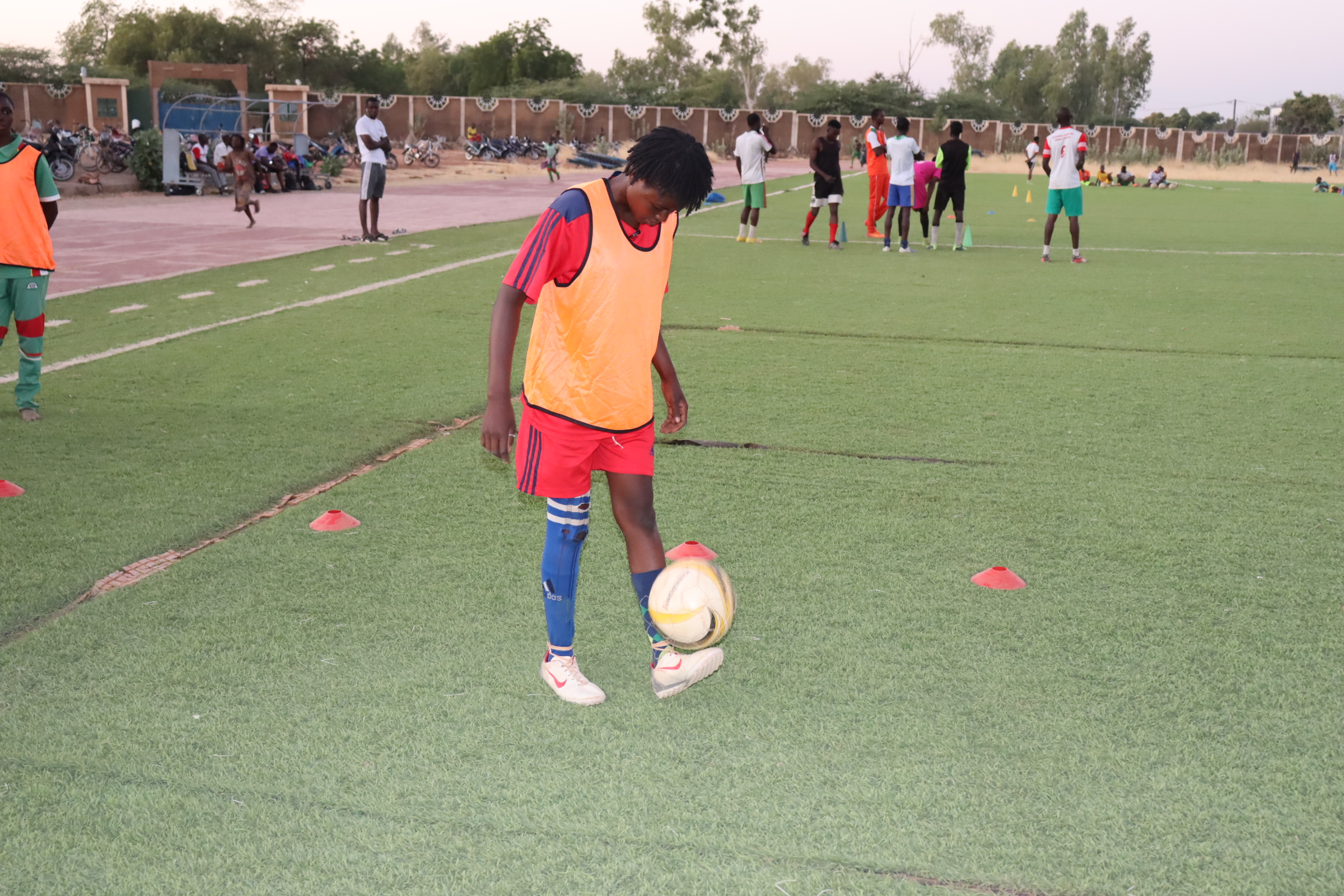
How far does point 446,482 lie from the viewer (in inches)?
227

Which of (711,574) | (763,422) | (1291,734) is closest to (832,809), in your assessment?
(711,574)

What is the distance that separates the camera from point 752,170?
59.4 ft

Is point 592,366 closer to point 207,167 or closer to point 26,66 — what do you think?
point 207,167

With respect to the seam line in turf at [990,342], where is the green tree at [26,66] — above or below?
above

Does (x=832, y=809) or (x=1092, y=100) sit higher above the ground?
(x=1092, y=100)

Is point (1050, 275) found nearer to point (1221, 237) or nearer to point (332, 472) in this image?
point (1221, 237)

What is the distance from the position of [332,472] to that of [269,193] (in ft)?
78.7

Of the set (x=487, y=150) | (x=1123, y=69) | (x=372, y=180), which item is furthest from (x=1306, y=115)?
(x=372, y=180)

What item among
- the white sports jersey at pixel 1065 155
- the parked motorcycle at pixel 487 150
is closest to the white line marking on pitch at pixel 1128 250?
the white sports jersey at pixel 1065 155

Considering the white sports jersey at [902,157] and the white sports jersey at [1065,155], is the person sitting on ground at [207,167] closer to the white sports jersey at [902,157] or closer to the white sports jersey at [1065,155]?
the white sports jersey at [902,157]

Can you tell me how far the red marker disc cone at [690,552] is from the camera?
14.1 ft

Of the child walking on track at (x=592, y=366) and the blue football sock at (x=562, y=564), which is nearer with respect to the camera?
the child walking on track at (x=592, y=366)

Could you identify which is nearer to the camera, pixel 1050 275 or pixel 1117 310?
pixel 1117 310

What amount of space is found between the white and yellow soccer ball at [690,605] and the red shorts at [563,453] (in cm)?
37
